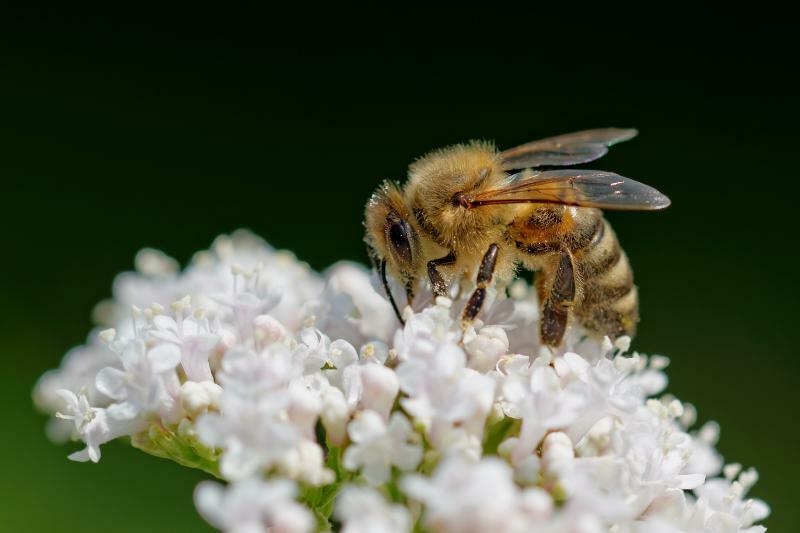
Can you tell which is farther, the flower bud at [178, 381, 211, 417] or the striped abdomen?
the striped abdomen

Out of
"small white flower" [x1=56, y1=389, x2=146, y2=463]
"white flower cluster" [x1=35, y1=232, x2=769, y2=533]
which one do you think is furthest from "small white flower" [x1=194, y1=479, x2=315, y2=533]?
"small white flower" [x1=56, y1=389, x2=146, y2=463]

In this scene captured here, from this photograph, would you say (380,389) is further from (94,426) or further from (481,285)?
(94,426)

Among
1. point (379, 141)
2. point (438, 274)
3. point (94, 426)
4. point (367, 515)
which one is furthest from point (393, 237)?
point (379, 141)

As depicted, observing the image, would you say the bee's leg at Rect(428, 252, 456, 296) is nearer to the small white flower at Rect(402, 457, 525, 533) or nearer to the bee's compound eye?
the bee's compound eye

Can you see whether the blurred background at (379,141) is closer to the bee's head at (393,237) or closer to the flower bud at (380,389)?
the bee's head at (393,237)

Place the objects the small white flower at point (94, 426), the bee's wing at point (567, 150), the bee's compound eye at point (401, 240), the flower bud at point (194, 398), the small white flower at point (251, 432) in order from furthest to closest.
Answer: the bee's wing at point (567, 150) → the bee's compound eye at point (401, 240) → the small white flower at point (94, 426) → the flower bud at point (194, 398) → the small white flower at point (251, 432)

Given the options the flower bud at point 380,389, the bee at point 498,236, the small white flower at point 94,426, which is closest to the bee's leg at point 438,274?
the bee at point 498,236
